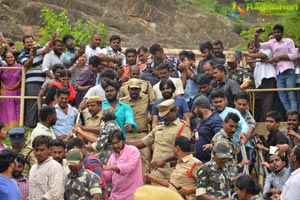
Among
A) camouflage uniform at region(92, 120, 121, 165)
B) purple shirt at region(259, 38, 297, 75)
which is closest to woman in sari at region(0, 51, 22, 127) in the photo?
camouflage uniform at region(92, 120, 121, 165)

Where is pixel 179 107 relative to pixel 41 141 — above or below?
above

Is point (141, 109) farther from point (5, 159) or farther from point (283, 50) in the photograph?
point (5, 159)

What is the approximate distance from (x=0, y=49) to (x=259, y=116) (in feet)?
16.1

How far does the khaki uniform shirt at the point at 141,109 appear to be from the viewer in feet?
54.6

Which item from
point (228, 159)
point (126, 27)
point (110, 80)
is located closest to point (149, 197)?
point (228, 159)

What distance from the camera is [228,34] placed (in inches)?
1158

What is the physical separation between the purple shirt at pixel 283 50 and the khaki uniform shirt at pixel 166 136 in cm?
334

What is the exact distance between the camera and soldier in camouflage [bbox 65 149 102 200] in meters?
13.0

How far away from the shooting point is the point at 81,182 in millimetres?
13148

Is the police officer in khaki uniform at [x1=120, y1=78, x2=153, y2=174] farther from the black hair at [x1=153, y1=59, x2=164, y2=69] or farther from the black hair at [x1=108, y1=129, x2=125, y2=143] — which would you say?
the black hair at [x1=108, y1=129, x2=125, y2=143]

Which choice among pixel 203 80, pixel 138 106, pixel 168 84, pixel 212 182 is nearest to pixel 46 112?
pixel 138 106

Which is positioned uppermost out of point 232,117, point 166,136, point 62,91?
point 62,91

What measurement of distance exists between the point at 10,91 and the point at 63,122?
2.77 metres

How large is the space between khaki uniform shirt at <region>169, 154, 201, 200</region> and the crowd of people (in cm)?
1
